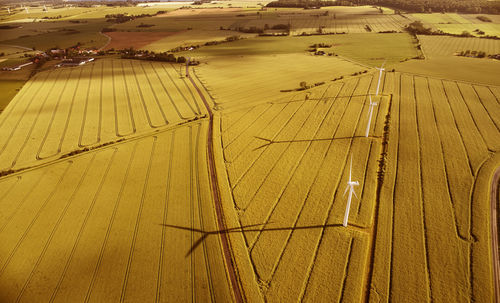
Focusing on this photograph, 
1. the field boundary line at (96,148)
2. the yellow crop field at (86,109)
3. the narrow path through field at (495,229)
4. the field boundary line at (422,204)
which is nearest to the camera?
the narrow path through field at (495,229)

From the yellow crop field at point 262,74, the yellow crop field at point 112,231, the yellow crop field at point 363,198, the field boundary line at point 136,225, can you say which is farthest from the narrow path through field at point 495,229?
the yellow crop field at point 262,74

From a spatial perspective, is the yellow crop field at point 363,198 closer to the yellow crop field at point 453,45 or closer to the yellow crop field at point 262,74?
the yellow crop field at point 262,74

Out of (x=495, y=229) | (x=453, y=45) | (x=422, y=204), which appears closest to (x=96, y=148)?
(x=422, y=204)

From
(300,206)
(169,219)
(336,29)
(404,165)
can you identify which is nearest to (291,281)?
(300,206)

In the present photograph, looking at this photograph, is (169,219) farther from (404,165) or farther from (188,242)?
(404,165)

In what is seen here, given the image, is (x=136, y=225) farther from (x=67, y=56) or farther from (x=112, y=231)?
(x=67, y=56)

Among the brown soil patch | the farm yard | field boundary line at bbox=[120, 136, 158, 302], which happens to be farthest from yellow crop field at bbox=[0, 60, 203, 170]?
the brown soil patch
